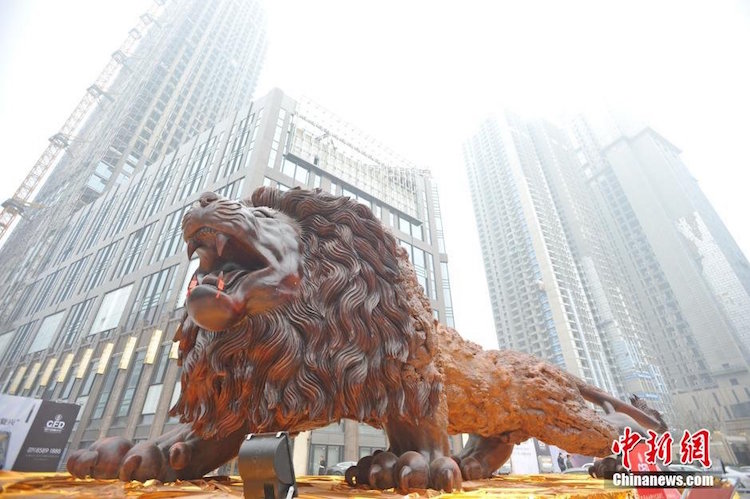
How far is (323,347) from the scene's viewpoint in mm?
1698

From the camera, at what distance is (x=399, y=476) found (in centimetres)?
149

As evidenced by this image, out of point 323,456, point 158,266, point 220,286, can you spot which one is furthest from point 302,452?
point 220,286

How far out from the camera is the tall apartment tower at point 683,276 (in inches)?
827

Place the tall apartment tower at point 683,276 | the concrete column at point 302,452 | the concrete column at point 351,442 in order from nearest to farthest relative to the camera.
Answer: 1. the concrete column at point 302,452
2. the concrete column at point 351,442
3. the tall apartment tower at point 683,276

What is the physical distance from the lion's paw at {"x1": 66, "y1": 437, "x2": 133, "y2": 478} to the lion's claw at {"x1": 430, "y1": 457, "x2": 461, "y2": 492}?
1222 mm

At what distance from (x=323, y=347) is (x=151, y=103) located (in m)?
41.5

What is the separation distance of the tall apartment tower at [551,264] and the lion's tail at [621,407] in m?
29.4

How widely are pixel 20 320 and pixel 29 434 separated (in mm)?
23018

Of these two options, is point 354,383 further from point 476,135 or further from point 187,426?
point 476,135

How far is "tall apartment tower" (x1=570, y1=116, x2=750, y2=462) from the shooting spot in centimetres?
2102

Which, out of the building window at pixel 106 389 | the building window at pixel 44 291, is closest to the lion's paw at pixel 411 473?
the building window at pixel 106 389

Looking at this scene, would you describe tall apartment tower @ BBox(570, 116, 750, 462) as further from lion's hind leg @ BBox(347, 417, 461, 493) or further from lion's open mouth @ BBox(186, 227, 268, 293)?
lion's open mouth @ BBox(186, 227, 268, 293)

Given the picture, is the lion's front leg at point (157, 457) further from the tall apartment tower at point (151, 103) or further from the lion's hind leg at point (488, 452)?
the tall apartment tower at point (151, 103)

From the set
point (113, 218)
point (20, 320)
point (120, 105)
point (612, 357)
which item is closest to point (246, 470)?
point (113, 218)
